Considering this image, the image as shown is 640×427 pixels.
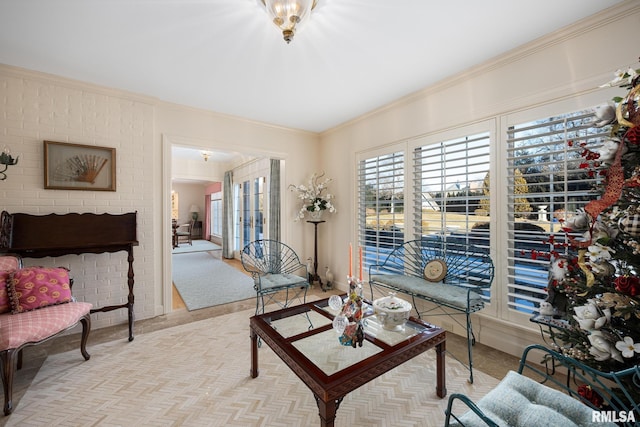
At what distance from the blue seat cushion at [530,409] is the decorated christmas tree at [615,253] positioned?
0.41m

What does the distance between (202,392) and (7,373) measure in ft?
3.93

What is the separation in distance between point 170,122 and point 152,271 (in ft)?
6.23

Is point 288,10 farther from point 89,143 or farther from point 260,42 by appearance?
point 89,143

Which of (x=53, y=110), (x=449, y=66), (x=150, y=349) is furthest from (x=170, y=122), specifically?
(x=449, y=66)

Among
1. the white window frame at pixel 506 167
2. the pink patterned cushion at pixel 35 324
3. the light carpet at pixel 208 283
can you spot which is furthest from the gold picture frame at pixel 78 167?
the white window frame at pixel 506 167

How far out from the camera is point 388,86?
9.86 feet

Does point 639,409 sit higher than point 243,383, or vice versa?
point 639,409

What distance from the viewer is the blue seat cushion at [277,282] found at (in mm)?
2809

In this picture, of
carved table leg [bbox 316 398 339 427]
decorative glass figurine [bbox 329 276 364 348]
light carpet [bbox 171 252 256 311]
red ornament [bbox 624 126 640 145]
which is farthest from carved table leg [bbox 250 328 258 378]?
red ornament [bbox 624 126 640 145]

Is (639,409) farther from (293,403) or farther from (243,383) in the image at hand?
(243,383)

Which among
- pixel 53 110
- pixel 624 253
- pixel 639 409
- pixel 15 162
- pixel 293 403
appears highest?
pixel 53 110

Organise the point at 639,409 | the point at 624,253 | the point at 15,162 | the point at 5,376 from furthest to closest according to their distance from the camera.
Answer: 1. the point at 15,162
2. the point at 5,376
3. the point at 624,253
4. the point at 639,409

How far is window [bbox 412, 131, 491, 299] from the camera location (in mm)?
2578

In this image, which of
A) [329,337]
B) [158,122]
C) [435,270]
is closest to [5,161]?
[158,122]
